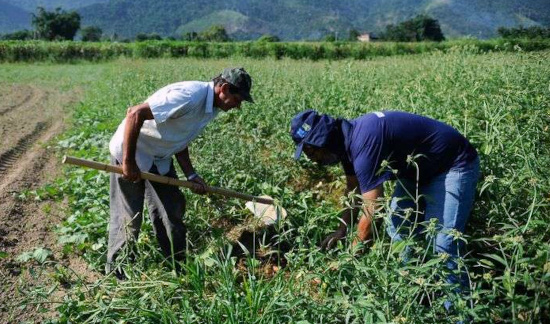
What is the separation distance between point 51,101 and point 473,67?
11.2 meters

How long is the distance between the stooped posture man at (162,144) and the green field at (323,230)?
9.7 inches

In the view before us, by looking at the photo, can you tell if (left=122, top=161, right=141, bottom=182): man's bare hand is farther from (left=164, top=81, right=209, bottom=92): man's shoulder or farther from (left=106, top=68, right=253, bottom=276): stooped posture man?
(left=164, top=81, right=209, bottom=92): man's shoulder

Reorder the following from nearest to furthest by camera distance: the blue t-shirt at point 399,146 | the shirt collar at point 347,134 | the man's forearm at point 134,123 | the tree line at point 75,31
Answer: the blue t-shirt at point 399,146 → the shirt collar at point 347,134 → the man's forearm at point 134,123 → the tree line at point 75,31

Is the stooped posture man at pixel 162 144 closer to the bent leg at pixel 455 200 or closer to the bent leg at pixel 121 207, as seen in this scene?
the bent leg at pixel 121 207

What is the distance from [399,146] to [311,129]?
0.54 meters

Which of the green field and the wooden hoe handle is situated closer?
the green field

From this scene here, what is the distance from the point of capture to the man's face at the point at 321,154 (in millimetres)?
2713

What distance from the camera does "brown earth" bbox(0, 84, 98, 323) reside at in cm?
317

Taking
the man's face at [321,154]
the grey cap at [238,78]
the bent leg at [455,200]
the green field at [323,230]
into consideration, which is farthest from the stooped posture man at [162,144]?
the bent leg at [455,200]

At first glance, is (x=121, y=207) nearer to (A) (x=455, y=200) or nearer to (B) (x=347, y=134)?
(B) (x=347, y=134)

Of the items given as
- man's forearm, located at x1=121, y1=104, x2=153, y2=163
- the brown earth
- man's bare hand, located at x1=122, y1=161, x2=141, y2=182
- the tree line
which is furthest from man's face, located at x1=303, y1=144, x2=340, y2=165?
the tree line

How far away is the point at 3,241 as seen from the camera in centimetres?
409

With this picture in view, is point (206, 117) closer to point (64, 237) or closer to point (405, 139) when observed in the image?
point (405, 139)

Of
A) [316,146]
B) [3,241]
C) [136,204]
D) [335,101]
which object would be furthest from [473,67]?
[3,241]
